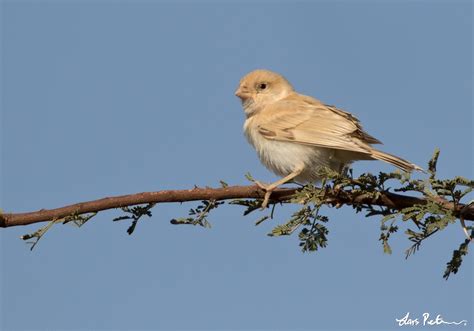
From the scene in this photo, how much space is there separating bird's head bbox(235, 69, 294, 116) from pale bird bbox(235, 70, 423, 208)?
27 centimetres

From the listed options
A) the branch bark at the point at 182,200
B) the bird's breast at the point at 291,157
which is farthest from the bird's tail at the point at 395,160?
the branch bark at the point at 182,200

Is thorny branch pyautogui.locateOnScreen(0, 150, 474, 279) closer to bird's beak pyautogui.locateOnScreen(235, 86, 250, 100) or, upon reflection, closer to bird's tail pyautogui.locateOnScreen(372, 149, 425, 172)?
bird's tail pyautogui.locateOnScreen(372, 149, 425, 172)

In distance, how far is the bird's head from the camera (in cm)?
706

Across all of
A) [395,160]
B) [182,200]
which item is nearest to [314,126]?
[395,160]

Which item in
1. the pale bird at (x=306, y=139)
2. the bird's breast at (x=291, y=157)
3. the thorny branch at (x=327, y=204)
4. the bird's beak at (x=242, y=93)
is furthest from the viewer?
the bird's beak at (x=242, y=93)

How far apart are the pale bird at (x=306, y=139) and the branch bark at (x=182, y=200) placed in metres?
1.12

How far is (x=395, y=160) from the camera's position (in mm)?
4660

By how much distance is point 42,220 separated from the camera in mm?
3611

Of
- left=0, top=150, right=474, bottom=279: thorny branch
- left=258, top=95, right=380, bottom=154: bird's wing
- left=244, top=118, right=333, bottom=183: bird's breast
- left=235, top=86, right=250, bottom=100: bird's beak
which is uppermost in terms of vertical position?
left=235, top=86, right=250, bottom=100: bird's beak

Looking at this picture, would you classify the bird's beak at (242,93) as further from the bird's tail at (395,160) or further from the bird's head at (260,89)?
the bird's tail at (395,160)

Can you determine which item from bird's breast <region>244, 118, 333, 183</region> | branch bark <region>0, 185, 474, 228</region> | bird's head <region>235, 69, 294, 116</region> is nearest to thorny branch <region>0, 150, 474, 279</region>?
branch bark <region>0, 185, 474, 228</region>

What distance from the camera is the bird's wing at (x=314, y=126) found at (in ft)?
17.6

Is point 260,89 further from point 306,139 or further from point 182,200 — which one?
point 182,200

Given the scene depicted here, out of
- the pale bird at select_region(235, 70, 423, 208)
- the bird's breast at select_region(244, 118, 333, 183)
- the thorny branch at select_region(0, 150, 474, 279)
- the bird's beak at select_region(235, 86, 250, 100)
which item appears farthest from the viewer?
the bird's beak at select_region(235, 86, 250, 100)
